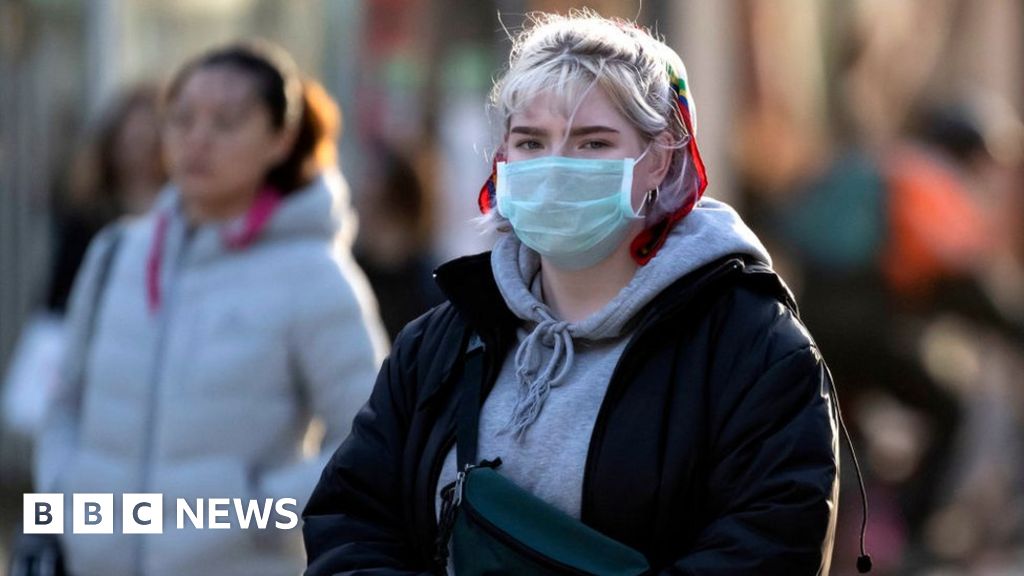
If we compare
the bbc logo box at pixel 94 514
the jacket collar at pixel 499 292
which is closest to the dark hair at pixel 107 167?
the bbc logo box at pixel 94 514

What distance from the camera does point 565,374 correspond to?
2941mm

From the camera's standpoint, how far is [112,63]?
9.52 metres

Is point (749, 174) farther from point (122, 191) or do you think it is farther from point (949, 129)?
point (122, 191)

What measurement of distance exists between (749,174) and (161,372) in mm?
5813

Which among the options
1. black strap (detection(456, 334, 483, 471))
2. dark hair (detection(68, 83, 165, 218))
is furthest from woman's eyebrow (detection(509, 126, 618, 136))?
→ dark hair (detection(68, 83, 165, 218))

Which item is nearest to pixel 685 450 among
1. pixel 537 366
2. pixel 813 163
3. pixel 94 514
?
pixel 537 366

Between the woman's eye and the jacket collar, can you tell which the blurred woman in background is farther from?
the woman's eye

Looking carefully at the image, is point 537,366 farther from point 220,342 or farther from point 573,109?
point 220,342

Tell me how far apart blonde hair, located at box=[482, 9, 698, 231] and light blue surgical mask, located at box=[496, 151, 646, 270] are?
0.07m

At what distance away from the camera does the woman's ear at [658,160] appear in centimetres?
299

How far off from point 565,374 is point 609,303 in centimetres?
12

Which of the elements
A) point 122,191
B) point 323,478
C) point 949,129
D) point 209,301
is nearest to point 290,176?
point 209,301

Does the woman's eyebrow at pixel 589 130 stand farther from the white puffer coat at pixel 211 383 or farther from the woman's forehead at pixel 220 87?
the woman's forehead at pixel 220 87

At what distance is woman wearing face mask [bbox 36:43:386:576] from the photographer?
14.1 feet
